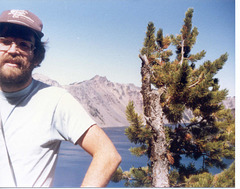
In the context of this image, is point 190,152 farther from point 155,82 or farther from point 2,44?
point 2,44

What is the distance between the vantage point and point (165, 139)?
70.7 inches

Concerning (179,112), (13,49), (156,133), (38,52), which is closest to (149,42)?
(179,112)

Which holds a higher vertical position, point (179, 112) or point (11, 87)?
point (11, 87)

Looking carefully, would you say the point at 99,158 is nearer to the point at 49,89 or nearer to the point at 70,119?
the point at 70,119

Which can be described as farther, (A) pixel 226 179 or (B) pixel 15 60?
(A) pixel 226 179

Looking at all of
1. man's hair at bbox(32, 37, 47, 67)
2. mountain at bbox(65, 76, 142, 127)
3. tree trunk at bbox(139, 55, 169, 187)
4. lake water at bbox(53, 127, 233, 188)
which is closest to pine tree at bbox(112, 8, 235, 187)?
tree trunk at bbox(139, 55, 169, 187)

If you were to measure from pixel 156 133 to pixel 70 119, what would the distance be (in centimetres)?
120

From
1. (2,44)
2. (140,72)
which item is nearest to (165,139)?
(140,72)

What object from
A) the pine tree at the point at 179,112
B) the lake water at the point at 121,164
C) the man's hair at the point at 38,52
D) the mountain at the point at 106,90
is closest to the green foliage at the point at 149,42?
the pine tree at the point at 179,112

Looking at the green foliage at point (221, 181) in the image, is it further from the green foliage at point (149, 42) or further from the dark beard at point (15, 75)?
the dark beard at point (15, 75)

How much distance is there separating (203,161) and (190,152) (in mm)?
201

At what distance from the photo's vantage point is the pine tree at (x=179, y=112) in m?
1.77

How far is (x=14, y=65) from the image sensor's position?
0.92 meters

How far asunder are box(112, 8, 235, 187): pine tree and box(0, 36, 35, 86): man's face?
3.58 ft
